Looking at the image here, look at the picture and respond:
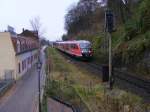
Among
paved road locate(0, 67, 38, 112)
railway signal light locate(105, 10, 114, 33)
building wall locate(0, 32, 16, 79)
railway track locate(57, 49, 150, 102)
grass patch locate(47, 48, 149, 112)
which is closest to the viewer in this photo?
grass patch locate(47, 48, 149, 112)

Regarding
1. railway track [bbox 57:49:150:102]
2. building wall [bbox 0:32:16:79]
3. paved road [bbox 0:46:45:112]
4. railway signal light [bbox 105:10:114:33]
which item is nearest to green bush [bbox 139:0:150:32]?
railway track [bbox 57:49:150:102]

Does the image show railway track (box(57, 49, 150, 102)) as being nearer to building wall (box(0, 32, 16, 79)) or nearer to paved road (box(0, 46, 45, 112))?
paved road (box(0, 46, 45, 112))

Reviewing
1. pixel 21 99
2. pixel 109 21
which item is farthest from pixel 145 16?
pixel 21 99

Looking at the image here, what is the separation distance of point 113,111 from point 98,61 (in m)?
30.9

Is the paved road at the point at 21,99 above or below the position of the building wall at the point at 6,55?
below

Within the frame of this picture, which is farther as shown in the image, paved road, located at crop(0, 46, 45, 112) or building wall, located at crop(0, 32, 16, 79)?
building wall, located at crop(0, 32, 16, 79)

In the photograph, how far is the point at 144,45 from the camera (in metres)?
Result: 35.2

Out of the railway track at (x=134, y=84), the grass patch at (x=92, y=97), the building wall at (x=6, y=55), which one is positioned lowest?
the grass patch at (x=92, y=97)

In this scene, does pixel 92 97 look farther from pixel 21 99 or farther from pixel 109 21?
pixel 21 99

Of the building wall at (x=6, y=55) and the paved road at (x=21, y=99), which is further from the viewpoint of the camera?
the building wall at (x=6, y=55)

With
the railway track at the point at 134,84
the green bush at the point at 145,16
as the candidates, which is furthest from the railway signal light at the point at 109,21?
the green bush at the point at 145,16

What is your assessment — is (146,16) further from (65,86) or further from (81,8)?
(81,8)

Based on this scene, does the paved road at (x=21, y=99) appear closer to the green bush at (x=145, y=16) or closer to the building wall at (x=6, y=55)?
the building wall at (x=6, y=55)

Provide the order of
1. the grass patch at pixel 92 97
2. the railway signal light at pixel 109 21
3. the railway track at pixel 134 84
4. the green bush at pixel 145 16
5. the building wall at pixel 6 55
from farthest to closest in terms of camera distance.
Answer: the building wall at pixel 6 55
the green bush at pixel 145 16
the railway signal light at pixel 109 21
the railway track at pixel 134 84
the grass patch at pixel 92 97
